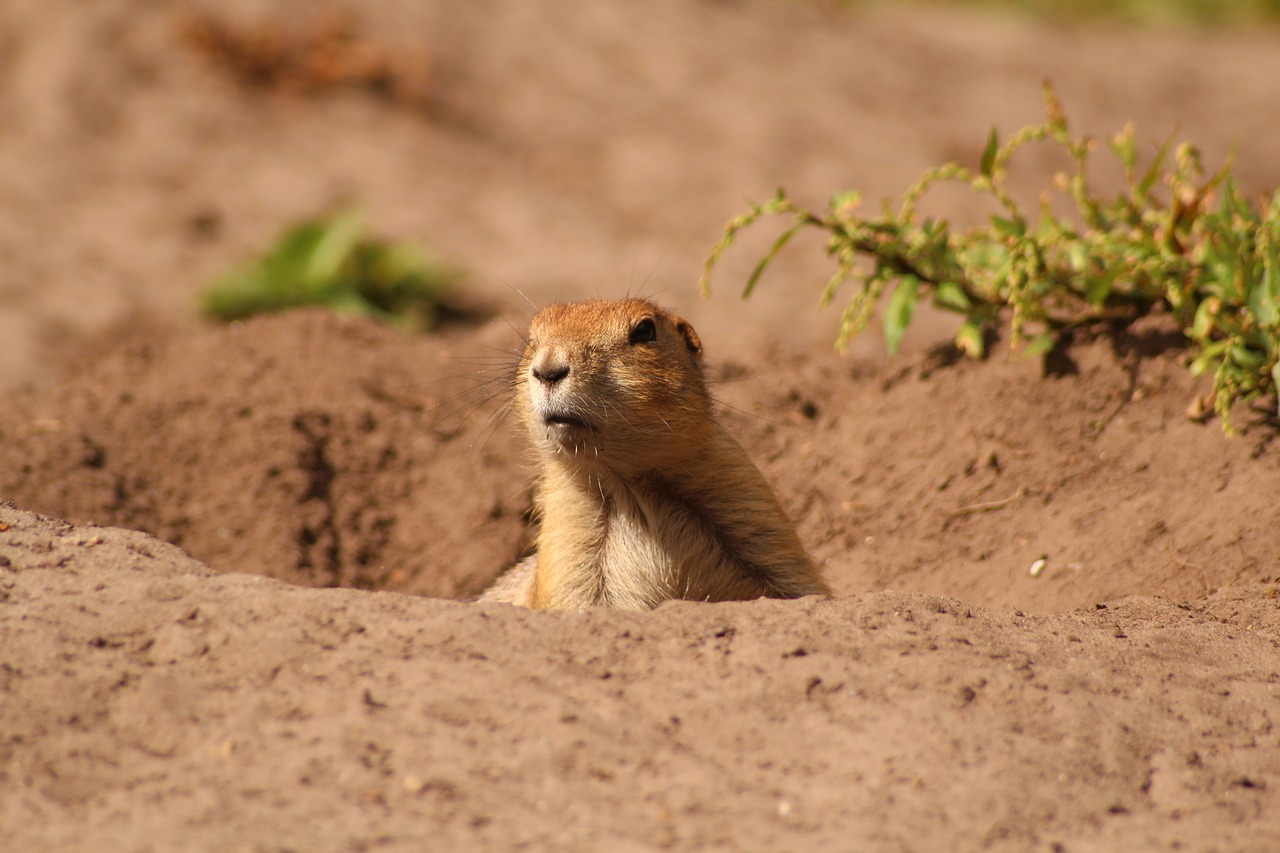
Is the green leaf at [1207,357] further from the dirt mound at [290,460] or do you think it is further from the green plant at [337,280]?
the green plant at [337,280]

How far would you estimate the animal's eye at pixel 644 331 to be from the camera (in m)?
4.56

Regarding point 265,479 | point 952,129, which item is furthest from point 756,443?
point 952,129

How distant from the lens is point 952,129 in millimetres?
12016

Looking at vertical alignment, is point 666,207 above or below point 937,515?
above

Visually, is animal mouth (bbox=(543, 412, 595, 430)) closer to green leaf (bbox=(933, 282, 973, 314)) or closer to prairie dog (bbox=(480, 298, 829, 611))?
prairie dog (bbox=(480, 298, 829, 611))

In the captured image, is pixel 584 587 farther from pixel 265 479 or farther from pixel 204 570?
pixel 265 479

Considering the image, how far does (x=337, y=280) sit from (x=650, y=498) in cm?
442

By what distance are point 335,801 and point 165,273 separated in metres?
7.04

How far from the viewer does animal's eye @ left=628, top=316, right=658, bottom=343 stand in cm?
456

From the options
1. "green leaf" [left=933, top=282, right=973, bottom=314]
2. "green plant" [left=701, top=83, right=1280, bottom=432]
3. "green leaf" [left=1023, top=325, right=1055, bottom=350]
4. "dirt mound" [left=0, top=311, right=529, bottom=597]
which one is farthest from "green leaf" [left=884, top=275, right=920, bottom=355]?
"dirt mound" [left=0, top=311, right=529, bottom=597]

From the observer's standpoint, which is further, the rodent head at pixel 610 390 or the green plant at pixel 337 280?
the green plant at pixel 337 280

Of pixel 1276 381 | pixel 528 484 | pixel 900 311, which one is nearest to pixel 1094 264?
pixel 900 311

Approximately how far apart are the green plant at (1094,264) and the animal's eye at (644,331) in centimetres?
77

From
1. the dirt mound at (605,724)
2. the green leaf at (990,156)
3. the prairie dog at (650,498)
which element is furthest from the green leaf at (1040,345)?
the dirt mound at (605,724)
